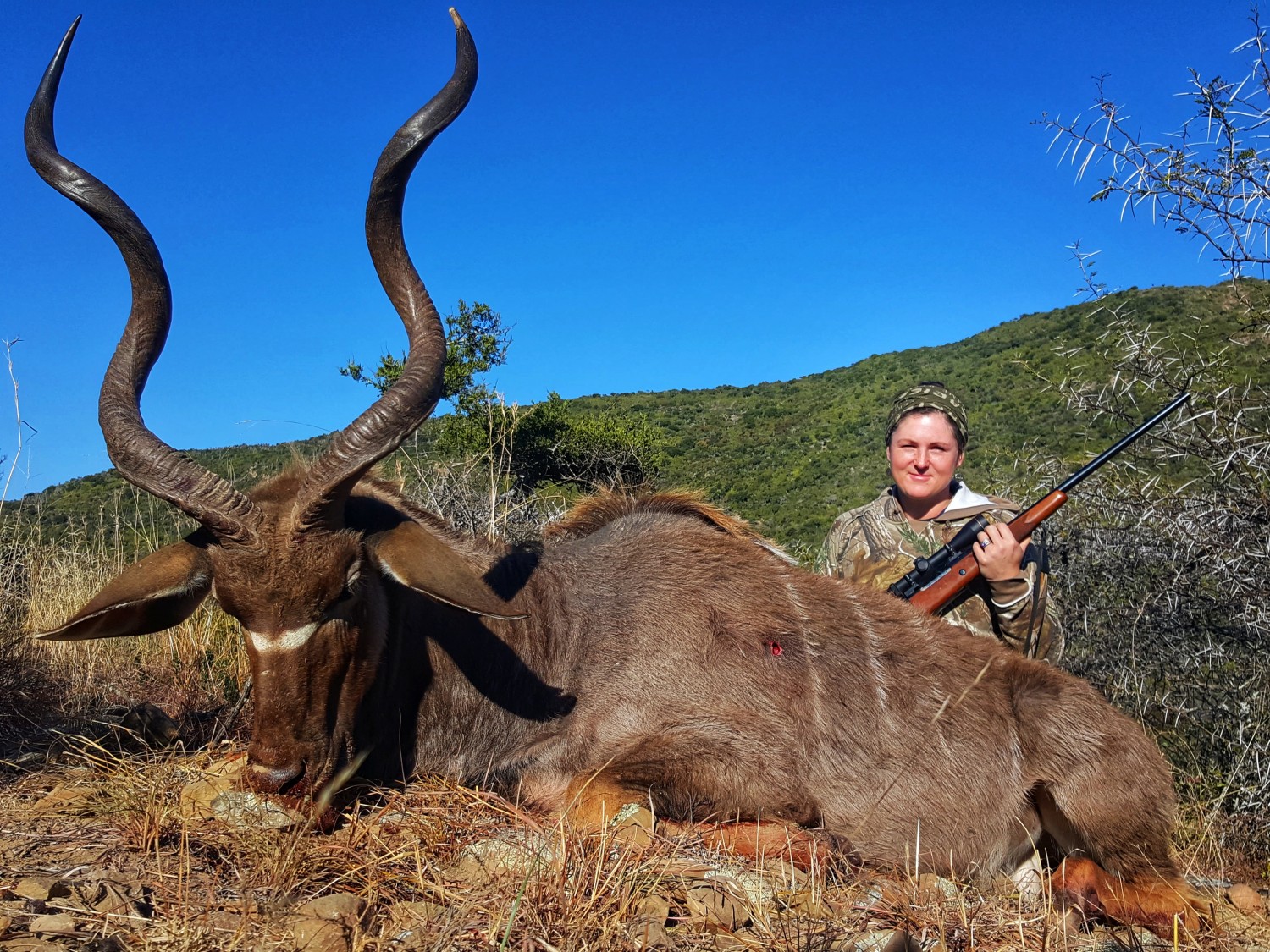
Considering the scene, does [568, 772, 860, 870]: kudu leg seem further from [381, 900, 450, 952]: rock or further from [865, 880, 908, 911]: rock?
[381, 900, 450, 952]: rock

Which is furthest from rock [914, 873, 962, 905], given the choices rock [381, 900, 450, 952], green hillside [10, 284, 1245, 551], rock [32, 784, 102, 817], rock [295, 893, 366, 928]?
green hillside [10, 284, 1245, 551]

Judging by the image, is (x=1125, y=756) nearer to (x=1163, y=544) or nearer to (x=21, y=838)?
(x=1163, y=544)

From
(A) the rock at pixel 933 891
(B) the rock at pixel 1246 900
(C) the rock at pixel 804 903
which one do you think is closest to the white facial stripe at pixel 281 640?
(C) the rock at pixel 804 903

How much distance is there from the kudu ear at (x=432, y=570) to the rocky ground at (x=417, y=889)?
2.72ft

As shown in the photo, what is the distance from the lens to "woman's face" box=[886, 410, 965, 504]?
19.0 ft

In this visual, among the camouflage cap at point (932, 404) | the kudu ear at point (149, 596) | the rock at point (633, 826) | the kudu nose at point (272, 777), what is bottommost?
the rock at point (633, 826)

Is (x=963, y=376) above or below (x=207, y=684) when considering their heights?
above

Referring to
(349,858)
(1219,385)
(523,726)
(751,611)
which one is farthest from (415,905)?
(1219,385)

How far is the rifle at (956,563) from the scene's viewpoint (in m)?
5.29

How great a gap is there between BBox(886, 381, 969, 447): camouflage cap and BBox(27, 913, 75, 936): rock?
16.3 feet

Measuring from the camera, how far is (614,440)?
69.7 ft

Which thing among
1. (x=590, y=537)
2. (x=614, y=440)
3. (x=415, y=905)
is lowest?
(x=415, y=905)

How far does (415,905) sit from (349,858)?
47 centimetres

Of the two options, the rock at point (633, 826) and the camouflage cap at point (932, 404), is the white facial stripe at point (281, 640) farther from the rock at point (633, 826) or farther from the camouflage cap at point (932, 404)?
the camouflage cap at point (932, 404)
